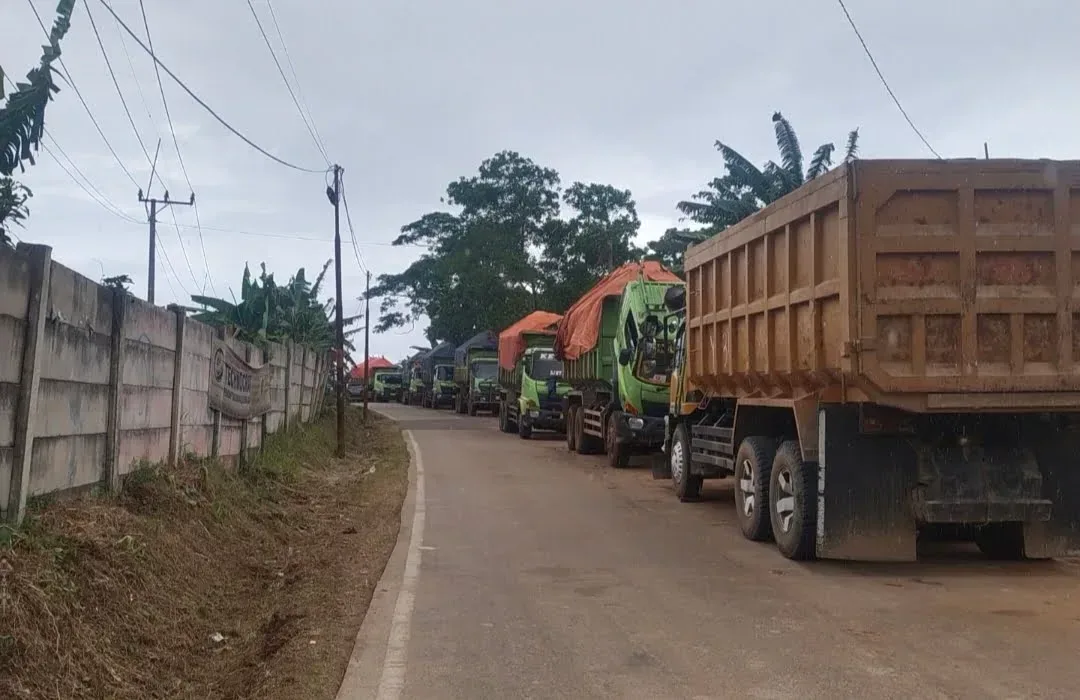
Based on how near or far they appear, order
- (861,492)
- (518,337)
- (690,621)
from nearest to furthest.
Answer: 1. (690,621)
2. (861,492)
3. (518,337)

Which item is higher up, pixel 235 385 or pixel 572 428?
pixel 235 385

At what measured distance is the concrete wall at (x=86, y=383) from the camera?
584 centimetres

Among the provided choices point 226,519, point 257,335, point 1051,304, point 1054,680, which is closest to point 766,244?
point 1051,304

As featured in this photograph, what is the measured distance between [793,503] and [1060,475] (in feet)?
6.99

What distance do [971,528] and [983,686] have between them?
156 inches

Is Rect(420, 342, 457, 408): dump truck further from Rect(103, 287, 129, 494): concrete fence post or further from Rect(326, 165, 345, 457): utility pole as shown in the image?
Rect(103, 287, 129, 494): concrete fence post

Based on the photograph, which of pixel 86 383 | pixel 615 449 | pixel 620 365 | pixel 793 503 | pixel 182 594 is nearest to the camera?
pixel 182 594

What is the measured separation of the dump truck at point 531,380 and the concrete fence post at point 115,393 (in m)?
16.0

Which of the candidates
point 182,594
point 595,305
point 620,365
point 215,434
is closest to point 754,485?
point 182,594

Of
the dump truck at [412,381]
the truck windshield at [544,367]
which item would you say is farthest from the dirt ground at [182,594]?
the dump truck at [412,381]

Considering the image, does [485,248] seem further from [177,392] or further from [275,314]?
[177,392]

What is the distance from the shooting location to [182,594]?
677 centimetres

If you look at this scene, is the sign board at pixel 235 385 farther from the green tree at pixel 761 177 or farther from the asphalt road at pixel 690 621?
the green tree at pixel 761 177

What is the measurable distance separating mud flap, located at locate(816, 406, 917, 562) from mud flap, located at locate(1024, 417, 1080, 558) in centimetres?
109
